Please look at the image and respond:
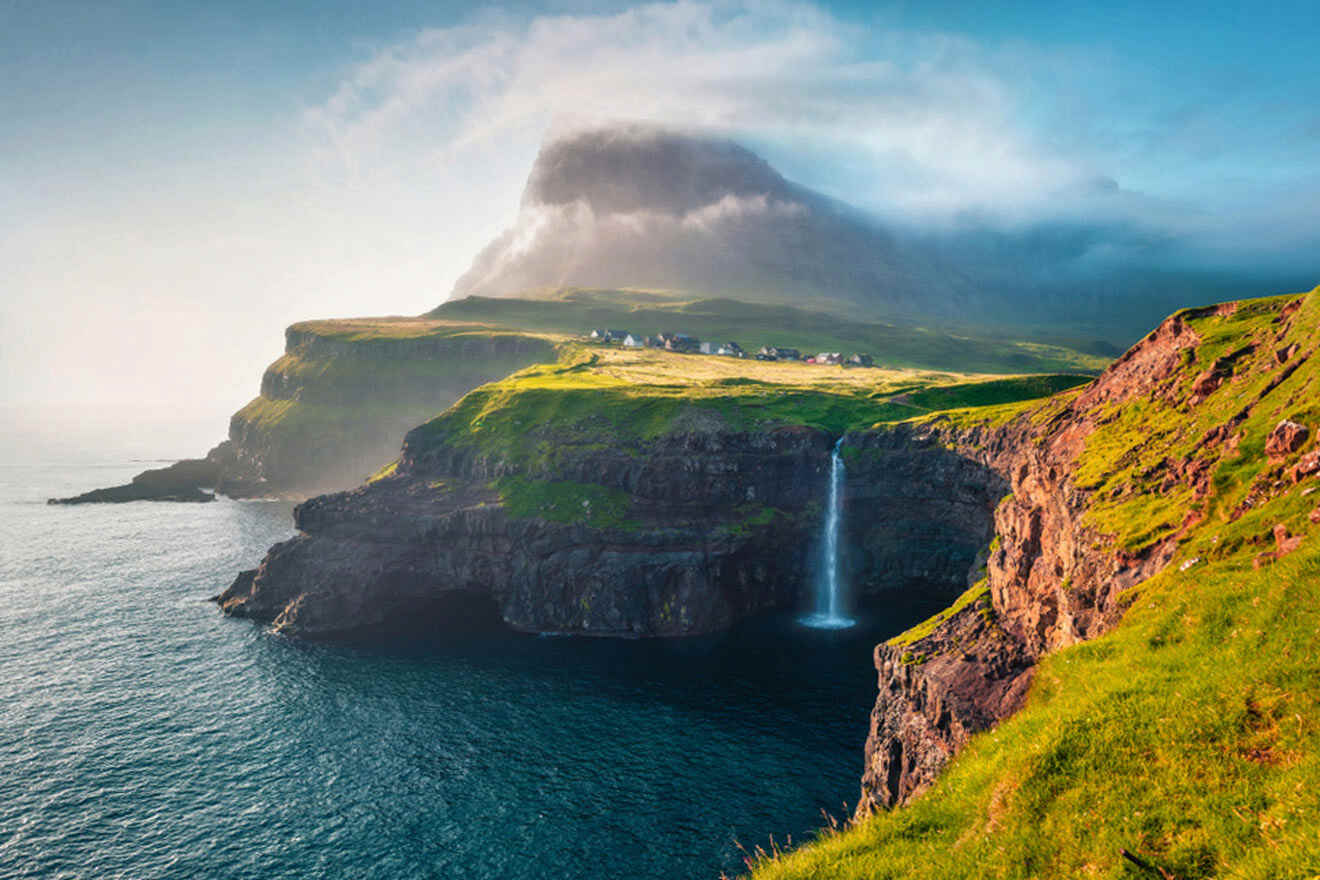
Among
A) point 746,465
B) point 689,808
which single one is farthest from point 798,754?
point 746,465

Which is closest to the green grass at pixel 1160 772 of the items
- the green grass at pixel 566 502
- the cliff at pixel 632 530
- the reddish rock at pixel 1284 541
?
the reddish rock at pixel 1284 541

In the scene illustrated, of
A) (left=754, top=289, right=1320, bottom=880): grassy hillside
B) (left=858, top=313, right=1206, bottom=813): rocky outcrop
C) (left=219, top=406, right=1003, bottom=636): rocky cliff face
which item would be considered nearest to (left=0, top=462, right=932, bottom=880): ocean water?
(left=219, top=406, right=1003, bottom=636): rocky cliff face

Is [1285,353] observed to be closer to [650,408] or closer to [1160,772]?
[1160,772]

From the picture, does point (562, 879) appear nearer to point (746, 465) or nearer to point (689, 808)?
point (689, 808)

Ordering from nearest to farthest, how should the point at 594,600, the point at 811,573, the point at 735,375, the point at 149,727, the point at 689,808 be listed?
1. the point at 689,808
2. the point at 149,727
3. the point at 594,600
4. the point at 811,573
5. the point at 735,375

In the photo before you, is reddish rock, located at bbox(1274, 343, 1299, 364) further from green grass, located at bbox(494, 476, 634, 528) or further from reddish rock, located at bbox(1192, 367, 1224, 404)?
green grass, located at bbox(494, 476, 634, 528)

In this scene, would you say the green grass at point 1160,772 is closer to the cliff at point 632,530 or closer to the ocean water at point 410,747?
the ocean water at point 410,747
